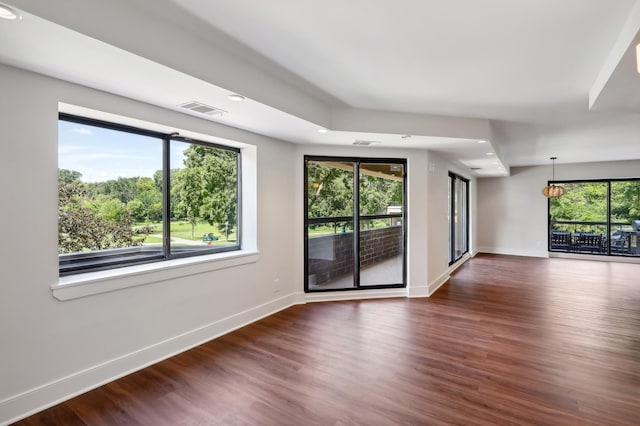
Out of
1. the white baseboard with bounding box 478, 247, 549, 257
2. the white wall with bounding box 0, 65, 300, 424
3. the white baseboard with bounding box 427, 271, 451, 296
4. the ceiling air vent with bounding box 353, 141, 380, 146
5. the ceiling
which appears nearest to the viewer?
the ceiling

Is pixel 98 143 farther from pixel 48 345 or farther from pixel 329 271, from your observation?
pixel 329 271

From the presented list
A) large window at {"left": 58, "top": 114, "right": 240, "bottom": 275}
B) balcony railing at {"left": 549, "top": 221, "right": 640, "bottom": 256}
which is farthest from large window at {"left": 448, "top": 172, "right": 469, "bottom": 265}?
large window at {"left": 58, "top": 114, "right": 240, "bottom": 275}

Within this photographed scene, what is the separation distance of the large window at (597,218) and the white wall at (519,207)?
25 centimetres

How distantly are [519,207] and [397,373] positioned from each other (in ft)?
27.9

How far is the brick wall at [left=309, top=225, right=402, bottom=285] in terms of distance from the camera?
4840mm

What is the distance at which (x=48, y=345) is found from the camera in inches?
89.1

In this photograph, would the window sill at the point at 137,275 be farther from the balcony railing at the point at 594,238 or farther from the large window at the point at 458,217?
the balcony railing at the point at 594,238

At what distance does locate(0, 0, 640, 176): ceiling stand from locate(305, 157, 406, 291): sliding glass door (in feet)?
3.64

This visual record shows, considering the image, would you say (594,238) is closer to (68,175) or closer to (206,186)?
(206,186)

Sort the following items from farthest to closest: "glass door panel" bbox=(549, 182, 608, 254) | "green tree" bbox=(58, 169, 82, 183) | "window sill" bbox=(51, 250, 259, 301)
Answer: "glass door panel" bbox=(549, 182, 608, 254) → "green tree" bbox=(58, 169, 82, 183) → "window sill" bbox=(51, 250, 259, 301)

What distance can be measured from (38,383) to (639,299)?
7.26 meters

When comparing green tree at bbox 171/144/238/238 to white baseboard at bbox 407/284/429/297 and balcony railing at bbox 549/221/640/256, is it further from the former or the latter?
balcony railing at bbox 549/221/640/256

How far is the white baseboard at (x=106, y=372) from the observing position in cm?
213

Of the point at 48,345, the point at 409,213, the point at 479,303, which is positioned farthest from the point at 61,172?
the point at 479,303
